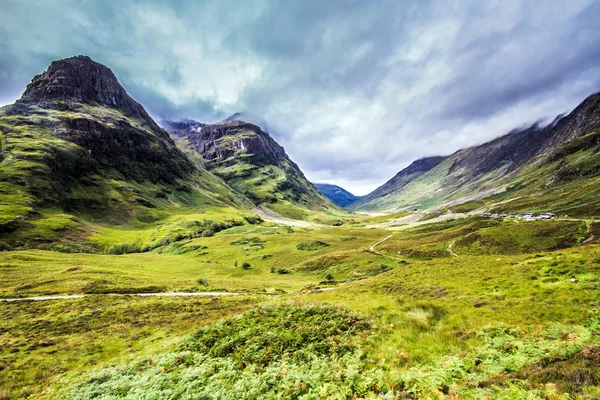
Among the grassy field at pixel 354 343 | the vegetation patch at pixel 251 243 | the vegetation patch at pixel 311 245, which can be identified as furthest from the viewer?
the vegetation patch at pixel 251 243

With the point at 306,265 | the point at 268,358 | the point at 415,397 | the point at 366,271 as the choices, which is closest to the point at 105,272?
the point at 306,265

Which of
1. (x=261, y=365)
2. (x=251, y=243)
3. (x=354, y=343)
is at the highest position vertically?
(x=251, y=243)

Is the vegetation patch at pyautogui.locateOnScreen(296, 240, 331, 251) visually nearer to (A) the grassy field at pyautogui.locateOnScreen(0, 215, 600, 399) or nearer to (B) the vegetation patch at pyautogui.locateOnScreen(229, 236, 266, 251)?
(B) the vegetation patch at pyautogui.locateOnScreen(229, 236, 266, 251)

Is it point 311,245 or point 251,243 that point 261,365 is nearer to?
point 311,245

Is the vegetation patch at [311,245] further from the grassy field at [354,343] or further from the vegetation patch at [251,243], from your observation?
the grassy field at [354,343]

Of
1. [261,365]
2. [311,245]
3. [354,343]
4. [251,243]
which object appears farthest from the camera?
[251,243]

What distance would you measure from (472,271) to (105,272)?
3099 inches

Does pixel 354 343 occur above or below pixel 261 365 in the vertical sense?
below

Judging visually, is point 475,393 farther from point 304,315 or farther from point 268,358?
point 304,315

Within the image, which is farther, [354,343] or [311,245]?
[311,245]

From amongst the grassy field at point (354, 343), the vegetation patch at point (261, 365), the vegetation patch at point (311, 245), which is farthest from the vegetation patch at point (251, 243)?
the vegetation patch at point (261, 365)

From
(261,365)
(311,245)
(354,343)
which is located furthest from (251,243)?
(354,343)

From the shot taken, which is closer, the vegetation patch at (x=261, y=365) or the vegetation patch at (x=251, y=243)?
the vegetation patch at (x=261, y=365)

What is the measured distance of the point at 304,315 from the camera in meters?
18.9
